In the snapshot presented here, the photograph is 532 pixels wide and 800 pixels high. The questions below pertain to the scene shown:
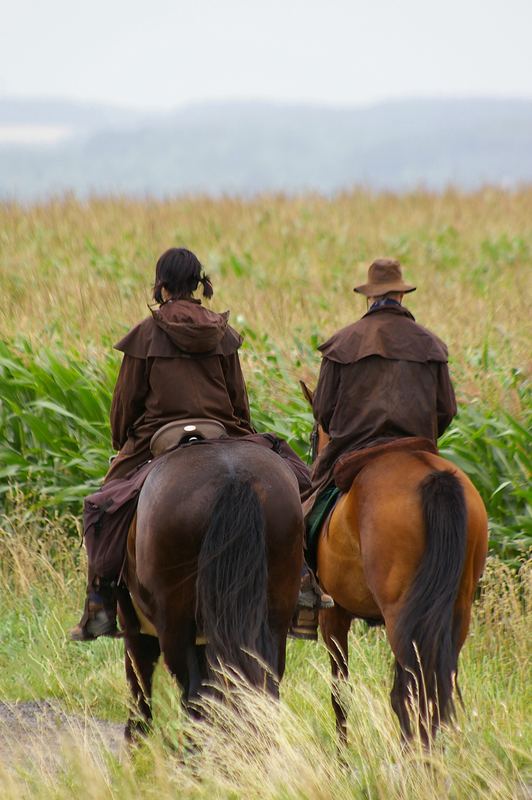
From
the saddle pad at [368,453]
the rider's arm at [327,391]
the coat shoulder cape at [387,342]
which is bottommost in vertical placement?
the saddle pad at [368,453]

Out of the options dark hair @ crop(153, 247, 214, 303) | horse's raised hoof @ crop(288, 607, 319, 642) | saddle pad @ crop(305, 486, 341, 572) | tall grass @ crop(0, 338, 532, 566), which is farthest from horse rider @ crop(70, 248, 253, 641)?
tall grass @ crop(0, 338, 532, 566)

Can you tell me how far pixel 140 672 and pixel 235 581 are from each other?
1.34m

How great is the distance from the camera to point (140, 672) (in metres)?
6.46

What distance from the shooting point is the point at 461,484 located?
564 cm

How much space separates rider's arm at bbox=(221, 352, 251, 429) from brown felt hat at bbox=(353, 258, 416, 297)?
0.77 metres

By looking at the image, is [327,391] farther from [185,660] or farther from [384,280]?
[185,660]

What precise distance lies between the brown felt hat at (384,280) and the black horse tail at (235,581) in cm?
155

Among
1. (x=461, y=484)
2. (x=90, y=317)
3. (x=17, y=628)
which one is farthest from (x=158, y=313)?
(x=90, y=317)

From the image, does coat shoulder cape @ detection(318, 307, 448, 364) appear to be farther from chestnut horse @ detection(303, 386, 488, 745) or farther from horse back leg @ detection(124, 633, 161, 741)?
horse back leg @ detection(124, 633, 161, 741)

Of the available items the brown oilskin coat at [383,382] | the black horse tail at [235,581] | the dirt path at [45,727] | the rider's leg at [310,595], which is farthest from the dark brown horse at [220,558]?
the dirt path at [45,727]

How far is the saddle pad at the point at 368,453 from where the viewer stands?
20.2ft

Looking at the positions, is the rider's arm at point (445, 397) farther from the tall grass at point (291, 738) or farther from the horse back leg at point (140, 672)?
the horse back leg at point (140, 672)

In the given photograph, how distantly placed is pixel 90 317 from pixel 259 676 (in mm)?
7693

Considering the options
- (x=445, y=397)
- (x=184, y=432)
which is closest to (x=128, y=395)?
(x=184, y=432)
